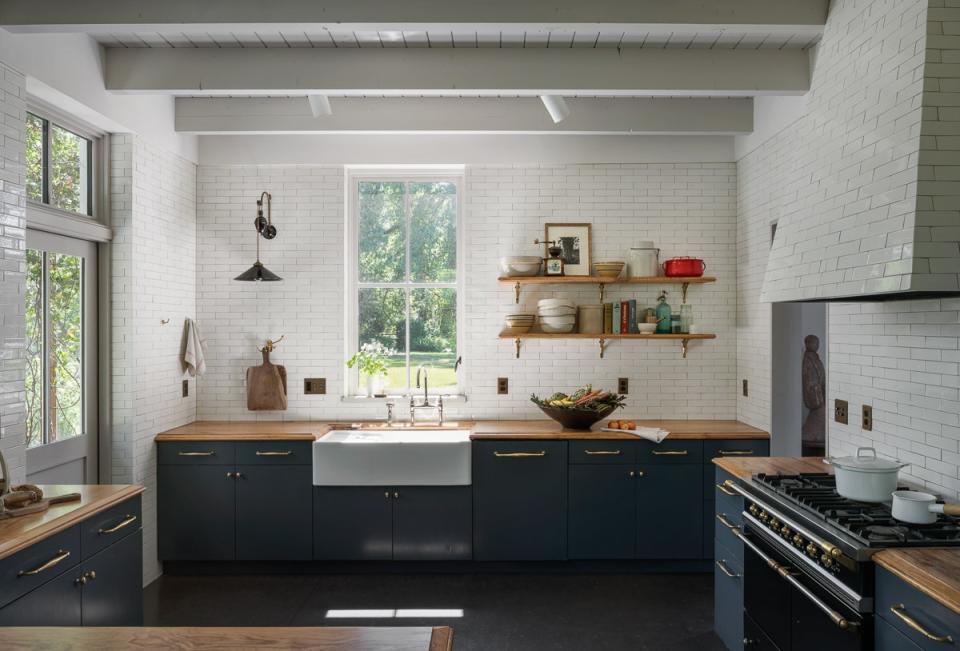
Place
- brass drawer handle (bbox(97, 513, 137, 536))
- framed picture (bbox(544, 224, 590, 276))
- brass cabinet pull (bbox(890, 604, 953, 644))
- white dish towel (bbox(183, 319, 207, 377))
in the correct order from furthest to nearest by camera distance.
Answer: framed picture (bbox(544, 224, 590, 276)) → white dish towel (bbox(183, 319, 207, 377)) → brass drawer handle (bbox(97, 513, 137, 536)) → brass cabinet pull (bbox(890, 604, 953, 644))

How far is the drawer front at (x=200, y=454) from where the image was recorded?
4.20 meters

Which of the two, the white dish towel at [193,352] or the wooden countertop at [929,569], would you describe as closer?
the wooden countertop at [929,569]

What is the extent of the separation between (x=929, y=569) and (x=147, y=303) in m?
4.40

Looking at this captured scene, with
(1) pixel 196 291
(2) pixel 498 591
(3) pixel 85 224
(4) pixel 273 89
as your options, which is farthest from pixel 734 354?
(3) pixel 85 224

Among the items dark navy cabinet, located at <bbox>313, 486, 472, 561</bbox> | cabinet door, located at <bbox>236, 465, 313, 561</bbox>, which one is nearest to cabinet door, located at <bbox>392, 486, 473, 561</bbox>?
dark navy cabinet, located at <bbox>313, 486, 472, 561</bbox>

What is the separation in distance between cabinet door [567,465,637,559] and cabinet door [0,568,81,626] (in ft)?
9.49

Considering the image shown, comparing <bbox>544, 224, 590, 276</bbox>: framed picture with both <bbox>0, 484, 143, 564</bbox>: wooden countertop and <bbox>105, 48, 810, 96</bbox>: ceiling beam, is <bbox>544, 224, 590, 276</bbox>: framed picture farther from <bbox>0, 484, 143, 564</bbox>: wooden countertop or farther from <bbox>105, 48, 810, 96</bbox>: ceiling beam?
<bbox>0, 484, 143, 564</bbox>: wooden countertop

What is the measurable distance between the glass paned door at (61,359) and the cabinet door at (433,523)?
6.57ft

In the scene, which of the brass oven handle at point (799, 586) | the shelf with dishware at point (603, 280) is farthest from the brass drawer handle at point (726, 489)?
the shelf with dishware at point (603, 280)

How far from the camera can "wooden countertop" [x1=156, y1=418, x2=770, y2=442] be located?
4.19m

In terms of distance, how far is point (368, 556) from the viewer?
4199 millimetres

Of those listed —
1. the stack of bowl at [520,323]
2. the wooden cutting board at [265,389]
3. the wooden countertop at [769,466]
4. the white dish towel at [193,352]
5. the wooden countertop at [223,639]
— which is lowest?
the wooden countertop at [223,639]

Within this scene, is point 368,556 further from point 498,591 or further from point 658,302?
point 658,302

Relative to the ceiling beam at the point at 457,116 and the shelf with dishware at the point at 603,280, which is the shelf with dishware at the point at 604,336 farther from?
the ceiling beam at the point at 457,116
